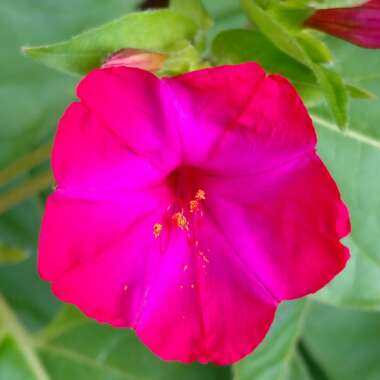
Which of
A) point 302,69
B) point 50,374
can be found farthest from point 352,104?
point 50,374

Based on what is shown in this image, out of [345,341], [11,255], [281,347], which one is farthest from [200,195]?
[345,341]

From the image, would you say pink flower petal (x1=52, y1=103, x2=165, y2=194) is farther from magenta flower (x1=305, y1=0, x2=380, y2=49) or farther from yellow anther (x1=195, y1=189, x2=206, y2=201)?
magenta flower (x1=305, y1=0, x2=380, y2=49)

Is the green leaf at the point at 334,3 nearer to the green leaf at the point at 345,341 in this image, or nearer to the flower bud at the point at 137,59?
the flower bud at the point at 137,59

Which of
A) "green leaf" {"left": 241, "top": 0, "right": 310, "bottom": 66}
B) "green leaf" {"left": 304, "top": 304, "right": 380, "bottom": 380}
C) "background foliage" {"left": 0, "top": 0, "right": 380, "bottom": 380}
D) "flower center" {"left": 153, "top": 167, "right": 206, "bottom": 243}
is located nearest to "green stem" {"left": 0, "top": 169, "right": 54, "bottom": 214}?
"background foliage" {"left": 0, "top": 0, "right": 380, "bottom": 380}

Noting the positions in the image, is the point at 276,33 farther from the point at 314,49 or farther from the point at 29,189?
the point at 29,189

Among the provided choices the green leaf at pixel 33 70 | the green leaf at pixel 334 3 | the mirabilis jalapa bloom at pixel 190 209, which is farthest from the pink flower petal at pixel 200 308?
the green leaf at pixel 33 70

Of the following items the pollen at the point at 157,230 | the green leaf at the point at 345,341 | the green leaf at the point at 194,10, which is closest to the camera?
the pollen at the point at 157,230

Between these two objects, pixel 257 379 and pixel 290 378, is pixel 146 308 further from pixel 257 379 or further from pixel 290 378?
pixel 290 378
